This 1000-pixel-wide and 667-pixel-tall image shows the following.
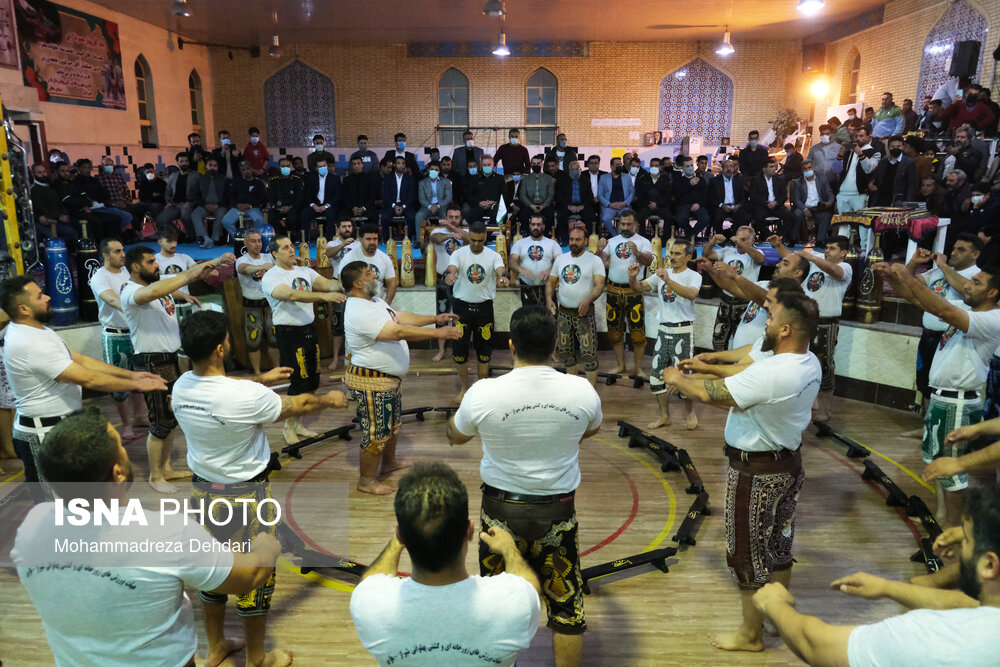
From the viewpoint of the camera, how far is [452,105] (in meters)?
22.2

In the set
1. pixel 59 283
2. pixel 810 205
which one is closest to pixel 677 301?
pixel 810 205

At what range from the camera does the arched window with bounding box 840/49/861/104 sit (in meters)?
18.9

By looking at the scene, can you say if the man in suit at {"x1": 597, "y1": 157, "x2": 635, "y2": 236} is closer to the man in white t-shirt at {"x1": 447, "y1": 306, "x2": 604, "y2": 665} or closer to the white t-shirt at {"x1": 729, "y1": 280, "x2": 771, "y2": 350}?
the white t-shirt at {"x1": 729, "y1": 280, "x2": 771, "y2": 350}

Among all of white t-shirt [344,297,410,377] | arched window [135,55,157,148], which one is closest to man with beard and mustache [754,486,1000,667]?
white t-shirt [344,297,410,377]

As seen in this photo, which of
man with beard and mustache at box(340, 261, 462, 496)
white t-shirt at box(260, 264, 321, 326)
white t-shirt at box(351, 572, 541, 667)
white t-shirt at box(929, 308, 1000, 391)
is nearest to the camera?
white t-shirt at box(351, 572, 541, 667)

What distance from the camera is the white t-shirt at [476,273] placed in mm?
7719

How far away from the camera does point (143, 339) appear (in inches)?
238

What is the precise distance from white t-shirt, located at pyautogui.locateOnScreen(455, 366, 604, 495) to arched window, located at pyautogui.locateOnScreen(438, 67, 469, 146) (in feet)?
67.0

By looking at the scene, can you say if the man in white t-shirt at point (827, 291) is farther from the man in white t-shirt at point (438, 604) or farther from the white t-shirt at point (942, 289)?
the man in white t-shirt at point (438, 604)

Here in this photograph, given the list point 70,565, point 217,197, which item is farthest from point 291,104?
point 70,565

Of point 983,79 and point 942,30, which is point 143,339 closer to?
point 983,79

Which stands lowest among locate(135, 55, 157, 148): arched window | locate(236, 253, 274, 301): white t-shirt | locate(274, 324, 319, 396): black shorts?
locate(274, 324, 319, 396): black shorts

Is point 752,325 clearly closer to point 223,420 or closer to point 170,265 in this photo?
point 223,420

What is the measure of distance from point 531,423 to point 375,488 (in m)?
3.08
